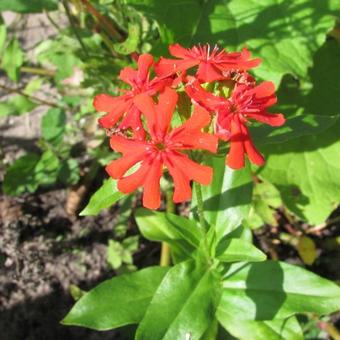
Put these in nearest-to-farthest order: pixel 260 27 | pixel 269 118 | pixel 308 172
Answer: pixel 269 118 → pixel 260 27 → pixel 308 172

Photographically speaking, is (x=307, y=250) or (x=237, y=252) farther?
(x=307, y=250)

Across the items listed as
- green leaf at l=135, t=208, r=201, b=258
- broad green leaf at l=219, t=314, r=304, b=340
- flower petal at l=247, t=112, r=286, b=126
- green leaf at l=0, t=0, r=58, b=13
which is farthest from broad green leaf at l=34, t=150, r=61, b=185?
flower petal at l=247, t=112, r=286, b=126

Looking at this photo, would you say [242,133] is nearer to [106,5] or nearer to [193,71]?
[193,71]

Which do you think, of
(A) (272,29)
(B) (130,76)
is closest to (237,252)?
(B) (130,76)

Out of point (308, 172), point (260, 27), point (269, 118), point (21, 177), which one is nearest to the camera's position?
point (269, 118)

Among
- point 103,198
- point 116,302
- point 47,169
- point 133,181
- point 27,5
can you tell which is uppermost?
point 27,5

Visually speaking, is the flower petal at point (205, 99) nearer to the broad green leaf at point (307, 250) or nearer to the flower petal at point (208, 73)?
the flower petal at point (208, 73)

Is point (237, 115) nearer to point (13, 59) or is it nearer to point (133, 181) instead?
point (133, 181)
